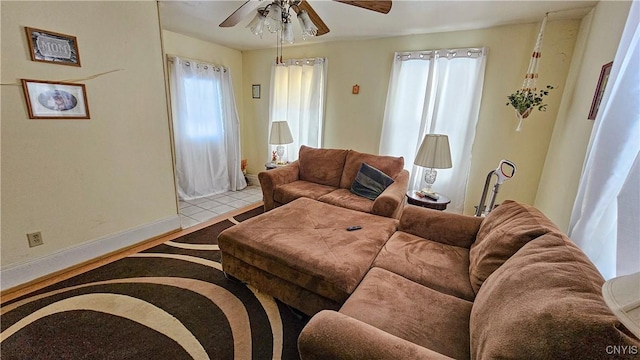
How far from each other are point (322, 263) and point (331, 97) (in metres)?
2.84

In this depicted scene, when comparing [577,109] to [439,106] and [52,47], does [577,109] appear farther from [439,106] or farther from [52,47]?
[52,47]

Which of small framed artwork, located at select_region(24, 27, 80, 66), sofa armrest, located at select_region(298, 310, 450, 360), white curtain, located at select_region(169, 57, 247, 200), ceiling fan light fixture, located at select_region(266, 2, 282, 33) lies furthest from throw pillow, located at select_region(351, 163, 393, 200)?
small framed artwork, located at select_region(24, 27, 80, 66)

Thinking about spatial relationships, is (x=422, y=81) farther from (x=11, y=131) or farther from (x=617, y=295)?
(x=11, y=131)

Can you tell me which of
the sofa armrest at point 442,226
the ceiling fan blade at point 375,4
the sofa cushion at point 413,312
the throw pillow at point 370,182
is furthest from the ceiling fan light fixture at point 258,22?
the sofa cushion at point 413,312

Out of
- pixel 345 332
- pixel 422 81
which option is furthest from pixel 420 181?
pixel 345 332

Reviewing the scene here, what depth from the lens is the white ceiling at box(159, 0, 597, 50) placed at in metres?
2.20

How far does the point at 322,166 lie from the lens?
3.28 meters

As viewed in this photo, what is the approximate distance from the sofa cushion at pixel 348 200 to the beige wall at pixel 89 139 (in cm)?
177

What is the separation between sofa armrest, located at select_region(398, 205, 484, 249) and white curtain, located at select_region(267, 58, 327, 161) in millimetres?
2298

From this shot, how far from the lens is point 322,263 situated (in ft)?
4.80

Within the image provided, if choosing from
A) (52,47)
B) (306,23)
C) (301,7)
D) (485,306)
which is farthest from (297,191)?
(52,47)

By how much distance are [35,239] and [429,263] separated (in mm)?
2851

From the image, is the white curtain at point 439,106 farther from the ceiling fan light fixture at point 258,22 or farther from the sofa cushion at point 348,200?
the ceiling fan light fixture at point 258,22

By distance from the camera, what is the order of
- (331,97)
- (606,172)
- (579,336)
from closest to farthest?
(579,336) → (606,172) → (331,97)
